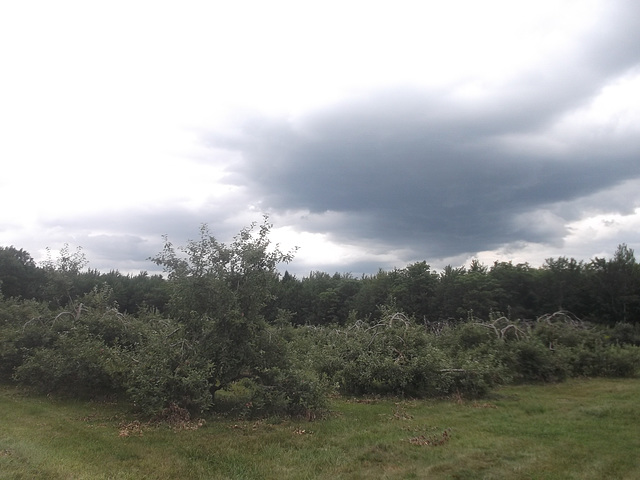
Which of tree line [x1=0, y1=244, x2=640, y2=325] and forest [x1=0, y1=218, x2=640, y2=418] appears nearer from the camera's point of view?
forest [x1=0, y1=218, x2=640, y2=418]

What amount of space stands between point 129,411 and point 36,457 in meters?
3.85

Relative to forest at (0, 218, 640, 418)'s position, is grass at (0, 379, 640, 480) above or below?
below

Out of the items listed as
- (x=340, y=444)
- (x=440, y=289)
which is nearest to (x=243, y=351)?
(x=340, y=444)

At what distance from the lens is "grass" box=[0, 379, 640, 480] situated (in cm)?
650

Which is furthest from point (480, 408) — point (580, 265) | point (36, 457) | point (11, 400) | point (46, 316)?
point (580, 265)

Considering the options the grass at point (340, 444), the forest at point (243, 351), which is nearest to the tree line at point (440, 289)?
the forest at point (243, 351)

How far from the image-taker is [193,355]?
10156 millimetres

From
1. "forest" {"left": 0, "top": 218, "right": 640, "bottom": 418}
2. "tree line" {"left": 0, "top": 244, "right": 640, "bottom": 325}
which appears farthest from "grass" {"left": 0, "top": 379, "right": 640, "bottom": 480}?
"tree line" {"left": 0, "top": 244, "right": 640, "bottom": 325}

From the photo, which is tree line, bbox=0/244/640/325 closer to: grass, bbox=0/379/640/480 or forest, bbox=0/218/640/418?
forest, bbox=0/218/640/418

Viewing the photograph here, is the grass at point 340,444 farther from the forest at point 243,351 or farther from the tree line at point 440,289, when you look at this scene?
the tree line at point 440,289

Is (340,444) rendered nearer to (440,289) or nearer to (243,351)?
(243,351)

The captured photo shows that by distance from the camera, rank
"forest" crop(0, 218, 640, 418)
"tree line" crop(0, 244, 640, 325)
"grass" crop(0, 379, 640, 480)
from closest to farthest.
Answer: "grass" crop(0, 379, 640, 480)
"forest" crop(0, 218, 640, 418)
"tree line" crop(0, 244, 640, 325)

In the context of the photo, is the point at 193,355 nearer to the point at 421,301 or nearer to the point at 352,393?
the point at 352,393

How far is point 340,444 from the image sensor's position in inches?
314
